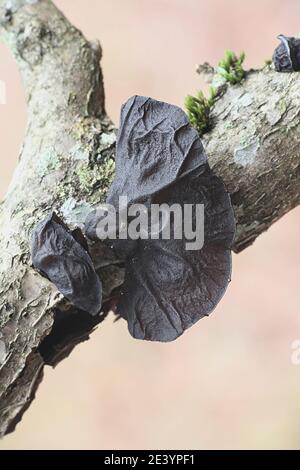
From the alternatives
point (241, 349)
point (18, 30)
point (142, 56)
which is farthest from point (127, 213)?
point (142, 56)

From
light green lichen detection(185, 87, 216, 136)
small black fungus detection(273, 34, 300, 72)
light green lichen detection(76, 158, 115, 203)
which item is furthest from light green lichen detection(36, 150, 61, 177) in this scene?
small black fungus detection(273, 34, 300, 72)

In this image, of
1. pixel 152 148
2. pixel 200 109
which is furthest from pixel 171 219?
pixel 200 109

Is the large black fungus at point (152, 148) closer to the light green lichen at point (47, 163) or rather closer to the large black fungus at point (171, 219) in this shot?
the large black fungus at point (171, 219)

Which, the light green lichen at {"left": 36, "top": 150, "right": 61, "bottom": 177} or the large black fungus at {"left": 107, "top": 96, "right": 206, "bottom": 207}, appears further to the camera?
the light green lichen at {"left": 36, "top": 150, "right": 61, "bottom": 177}

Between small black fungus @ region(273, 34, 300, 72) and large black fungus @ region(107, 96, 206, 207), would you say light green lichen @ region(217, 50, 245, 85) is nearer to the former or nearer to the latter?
small black fungus @ region(273, 34, 300, 72)

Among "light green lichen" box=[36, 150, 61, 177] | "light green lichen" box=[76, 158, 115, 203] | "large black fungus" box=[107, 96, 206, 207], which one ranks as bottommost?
"light green lichen" box=[76, 158, 115, 203]

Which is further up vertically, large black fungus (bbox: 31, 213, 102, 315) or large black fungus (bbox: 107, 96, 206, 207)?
large black fungus (bbox: 107, 96, 206, 207)
